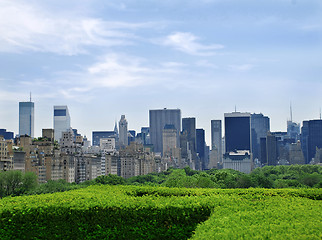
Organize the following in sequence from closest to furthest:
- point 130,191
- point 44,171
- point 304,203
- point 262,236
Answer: point 262,236, point 304,203, point 130,191, point 44,171

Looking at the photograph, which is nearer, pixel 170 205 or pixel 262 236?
pixel 262 236

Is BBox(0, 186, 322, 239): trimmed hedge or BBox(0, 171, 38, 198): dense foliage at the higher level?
BBox(0, 186, 322, 239): trimmed hedge

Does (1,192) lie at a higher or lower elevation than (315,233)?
lower

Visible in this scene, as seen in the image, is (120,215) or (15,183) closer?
(120,215)

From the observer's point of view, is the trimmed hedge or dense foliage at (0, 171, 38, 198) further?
dense foliage at (0, 171, 38, 198)

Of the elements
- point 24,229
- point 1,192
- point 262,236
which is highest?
point 262,236

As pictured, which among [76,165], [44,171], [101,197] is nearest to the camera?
[101,197]

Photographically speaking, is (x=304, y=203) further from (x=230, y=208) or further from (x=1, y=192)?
(x=1, y=192)

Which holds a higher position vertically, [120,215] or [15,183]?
[120,215]

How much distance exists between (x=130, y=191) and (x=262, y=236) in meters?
15.6

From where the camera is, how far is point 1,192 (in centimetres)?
10250

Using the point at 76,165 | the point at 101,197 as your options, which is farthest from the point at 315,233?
the point at 76,165

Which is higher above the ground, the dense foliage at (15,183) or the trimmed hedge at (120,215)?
the trimmed hedge at (120,215)

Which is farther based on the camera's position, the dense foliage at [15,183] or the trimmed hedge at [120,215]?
the dense foliage at [15,183]
